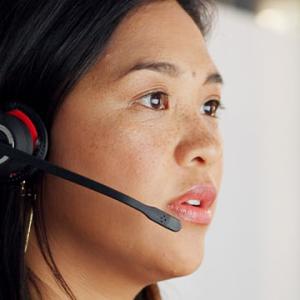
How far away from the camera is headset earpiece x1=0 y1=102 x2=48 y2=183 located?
1033 millimetres

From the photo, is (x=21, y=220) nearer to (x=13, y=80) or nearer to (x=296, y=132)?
(x=13, y=80)

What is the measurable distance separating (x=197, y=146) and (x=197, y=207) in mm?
94

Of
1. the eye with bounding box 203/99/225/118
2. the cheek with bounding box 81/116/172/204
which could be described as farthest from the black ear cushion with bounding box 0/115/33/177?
the eye with bounding box 203/99/225/118

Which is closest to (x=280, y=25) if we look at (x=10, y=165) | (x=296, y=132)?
(x=296, y=132)

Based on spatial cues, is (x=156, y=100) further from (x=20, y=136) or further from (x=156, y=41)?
(x=20, y=136)

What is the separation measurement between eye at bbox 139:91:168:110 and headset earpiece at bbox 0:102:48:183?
17 cm

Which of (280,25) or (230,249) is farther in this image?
(280,25)

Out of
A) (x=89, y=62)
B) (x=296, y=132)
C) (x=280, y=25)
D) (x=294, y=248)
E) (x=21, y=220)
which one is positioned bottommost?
(x=21, y=220)

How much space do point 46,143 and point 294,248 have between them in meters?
Result: 1.15

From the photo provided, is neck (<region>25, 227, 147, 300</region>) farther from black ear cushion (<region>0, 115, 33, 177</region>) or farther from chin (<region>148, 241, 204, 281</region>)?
black ear cushion (<region>0, 115, 33, 177</region>)

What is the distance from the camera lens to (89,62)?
3.68 feet

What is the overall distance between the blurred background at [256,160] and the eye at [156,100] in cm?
74

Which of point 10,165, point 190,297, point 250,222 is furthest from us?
point 250,222

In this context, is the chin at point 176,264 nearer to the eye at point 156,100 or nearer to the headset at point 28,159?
the headset at point 28,159
